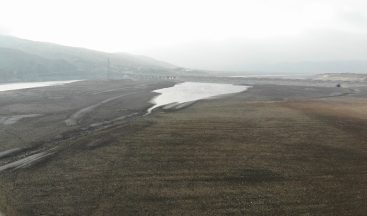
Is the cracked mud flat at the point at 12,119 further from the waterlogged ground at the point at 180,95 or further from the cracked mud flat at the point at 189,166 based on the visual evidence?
the waterlogged ground at the point at 180,95

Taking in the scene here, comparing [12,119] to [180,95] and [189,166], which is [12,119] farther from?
[180,95]

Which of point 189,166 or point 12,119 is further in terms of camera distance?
point 12,119

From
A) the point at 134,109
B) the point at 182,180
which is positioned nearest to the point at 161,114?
the point at 134,109

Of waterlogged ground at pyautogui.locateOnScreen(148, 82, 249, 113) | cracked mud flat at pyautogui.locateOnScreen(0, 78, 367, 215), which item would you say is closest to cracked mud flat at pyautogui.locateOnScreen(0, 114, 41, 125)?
cracked mud flat at pyautogui.locateOnScreen(0, 78, 367, 215)

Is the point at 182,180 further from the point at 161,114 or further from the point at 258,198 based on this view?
the point at 161,114

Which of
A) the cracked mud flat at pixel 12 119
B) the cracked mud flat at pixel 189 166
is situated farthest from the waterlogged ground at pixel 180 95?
the cracked mud flat at pixel 189 166

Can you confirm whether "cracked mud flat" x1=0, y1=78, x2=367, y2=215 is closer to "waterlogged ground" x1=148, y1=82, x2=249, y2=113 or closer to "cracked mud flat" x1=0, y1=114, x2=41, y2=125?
"cracked mud flat" x1=0, y1=114, x2=41, y2=125

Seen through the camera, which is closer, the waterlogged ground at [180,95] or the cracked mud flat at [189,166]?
the cracked mud flat at [189,166]

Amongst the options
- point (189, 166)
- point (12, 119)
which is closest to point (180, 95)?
point (12, 119)
